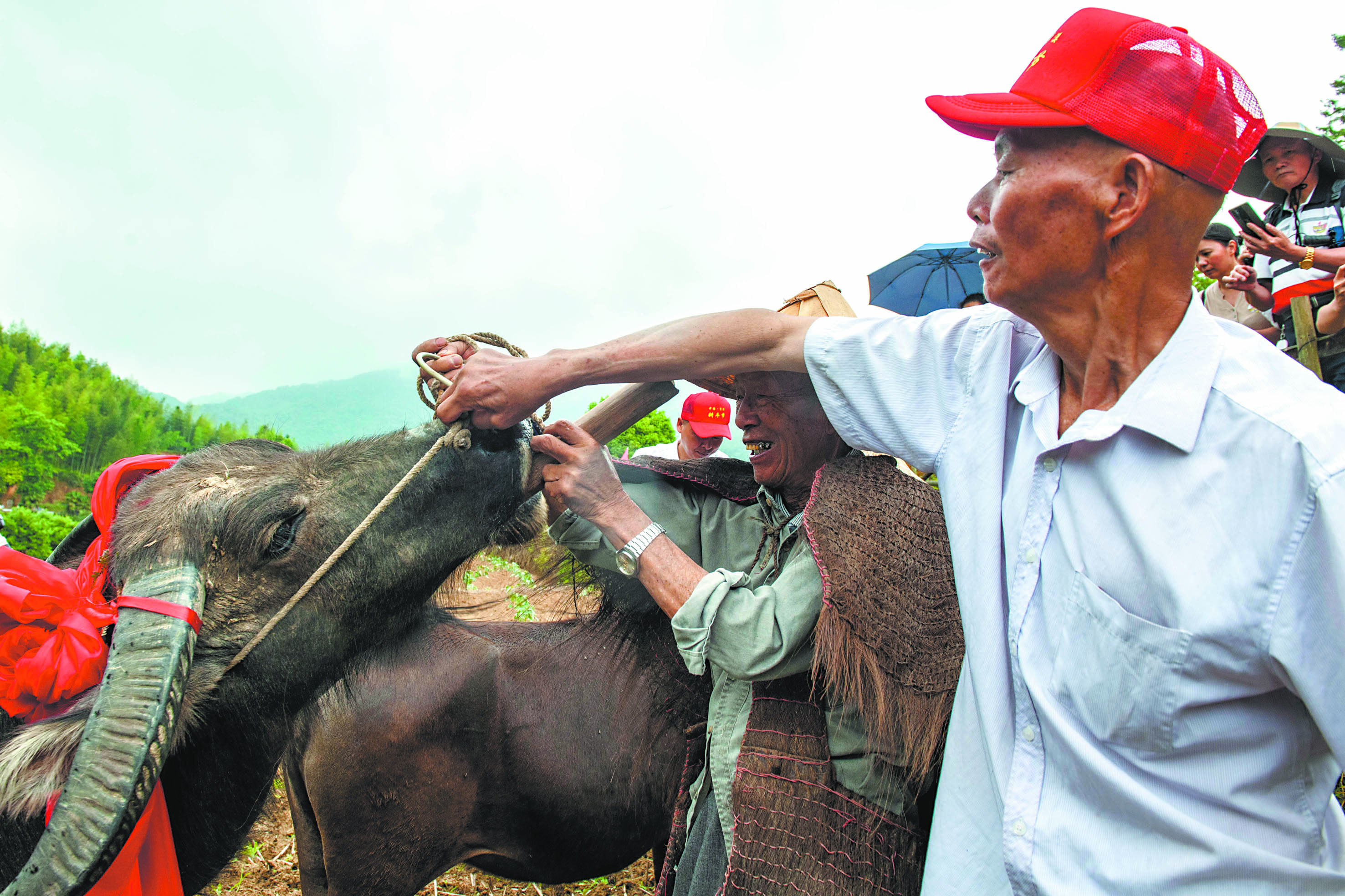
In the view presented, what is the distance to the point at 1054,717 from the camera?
1.20 meters

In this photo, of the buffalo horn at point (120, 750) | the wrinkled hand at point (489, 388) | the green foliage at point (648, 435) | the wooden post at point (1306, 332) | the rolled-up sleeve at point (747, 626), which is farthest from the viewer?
the green foliage at point (648, 435)

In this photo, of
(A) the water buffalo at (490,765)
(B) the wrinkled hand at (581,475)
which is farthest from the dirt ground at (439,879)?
(B) the wrinkled hand at (581,475)

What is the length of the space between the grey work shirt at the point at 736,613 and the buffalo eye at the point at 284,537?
68cm

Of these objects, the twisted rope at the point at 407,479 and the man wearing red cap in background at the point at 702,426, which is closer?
the twisted rope at the point at 407,479

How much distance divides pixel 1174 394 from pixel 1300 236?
4304 millimetres

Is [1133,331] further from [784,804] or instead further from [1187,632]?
[784,804]

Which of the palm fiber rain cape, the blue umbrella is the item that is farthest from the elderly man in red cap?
the blue umbrella

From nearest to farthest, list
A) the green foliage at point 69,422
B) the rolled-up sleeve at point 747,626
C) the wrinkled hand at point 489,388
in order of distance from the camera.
→ 1. the rolled-up sleeve at point 747,626
2. the wrinkled hand at point 489,388
3. the green foliage at point 69,422

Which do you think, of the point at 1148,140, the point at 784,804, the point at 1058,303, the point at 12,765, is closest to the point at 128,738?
the point at 12,765

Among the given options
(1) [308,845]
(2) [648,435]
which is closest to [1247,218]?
(1) [308,845]

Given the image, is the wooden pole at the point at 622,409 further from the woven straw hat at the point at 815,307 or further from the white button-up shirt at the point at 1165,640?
the white button-up shirt at the point at 1165,640

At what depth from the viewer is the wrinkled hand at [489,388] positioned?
176cm

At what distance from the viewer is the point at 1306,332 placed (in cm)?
390

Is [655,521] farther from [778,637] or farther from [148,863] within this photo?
[148,863]
